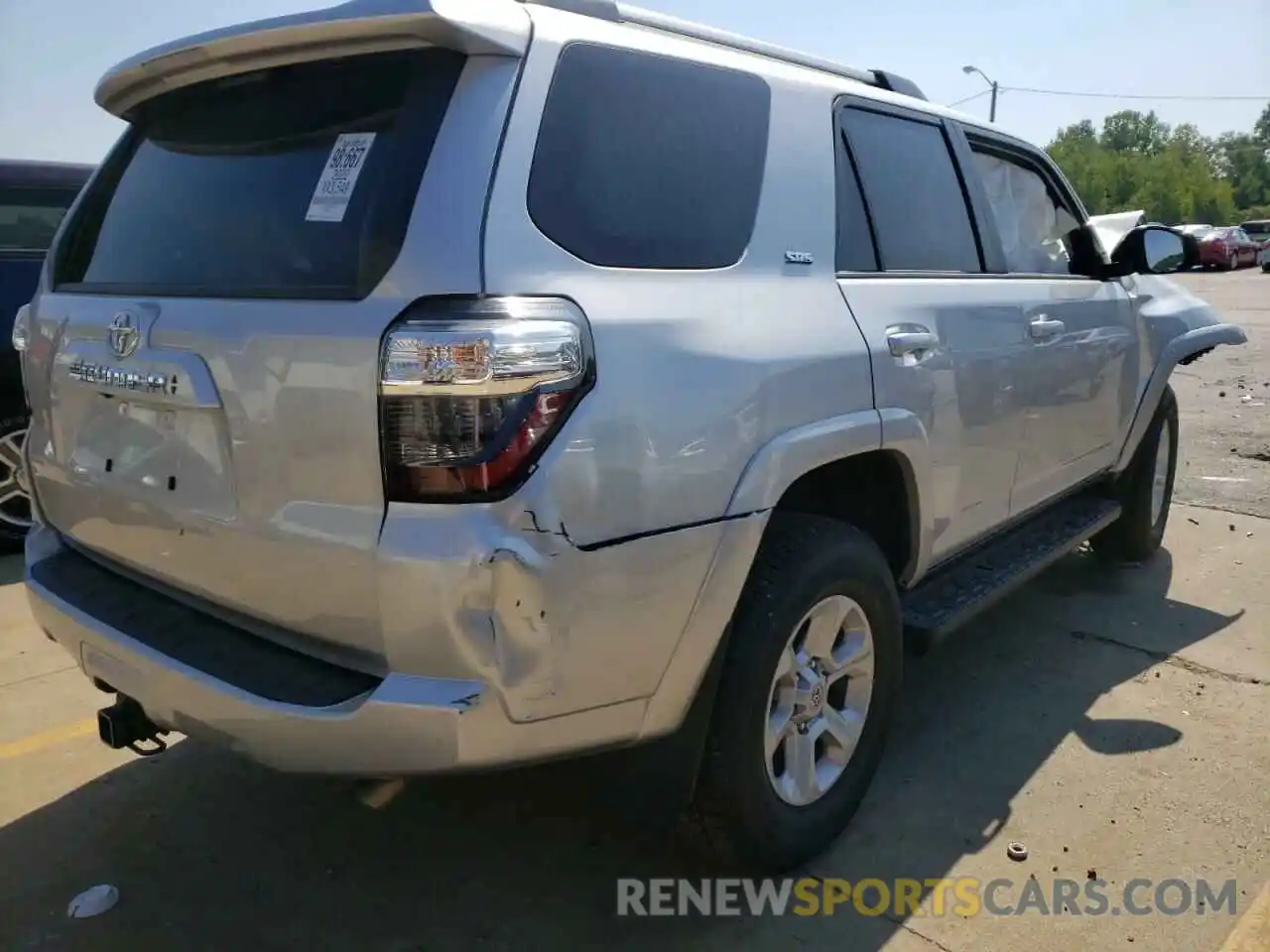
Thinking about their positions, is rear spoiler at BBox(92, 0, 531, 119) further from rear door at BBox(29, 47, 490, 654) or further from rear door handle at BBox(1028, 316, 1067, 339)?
rear door handle at BBox(1028, 316, 1067, 339)

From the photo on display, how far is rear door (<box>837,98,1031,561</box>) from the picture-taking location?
282cm

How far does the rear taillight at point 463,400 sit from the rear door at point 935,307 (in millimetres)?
1165

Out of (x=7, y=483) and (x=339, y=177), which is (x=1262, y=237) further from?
(x=339, y=177)

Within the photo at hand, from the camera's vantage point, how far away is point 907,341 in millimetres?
2820

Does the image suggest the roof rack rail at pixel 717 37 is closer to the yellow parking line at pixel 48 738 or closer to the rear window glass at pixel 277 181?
the rear window glass at pixel 277 181

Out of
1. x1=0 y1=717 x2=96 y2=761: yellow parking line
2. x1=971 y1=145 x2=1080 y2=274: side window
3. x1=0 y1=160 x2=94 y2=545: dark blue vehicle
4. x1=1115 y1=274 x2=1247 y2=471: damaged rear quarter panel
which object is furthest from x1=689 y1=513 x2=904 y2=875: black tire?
x1=0 y1=160 x2=94 y2=545: dark blue vehicle

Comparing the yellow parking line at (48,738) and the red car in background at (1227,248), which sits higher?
the red car in background at (1227,248)

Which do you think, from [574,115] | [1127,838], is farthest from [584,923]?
[574,115]

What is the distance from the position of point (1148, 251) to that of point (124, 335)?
3.93 meters

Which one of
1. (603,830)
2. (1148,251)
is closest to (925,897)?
(603,830)

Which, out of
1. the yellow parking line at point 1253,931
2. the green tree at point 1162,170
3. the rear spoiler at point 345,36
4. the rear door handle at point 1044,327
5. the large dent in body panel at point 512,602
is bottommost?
the yellow parking line at point 1253,931

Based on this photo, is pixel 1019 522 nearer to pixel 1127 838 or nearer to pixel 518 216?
pixel 1127 838

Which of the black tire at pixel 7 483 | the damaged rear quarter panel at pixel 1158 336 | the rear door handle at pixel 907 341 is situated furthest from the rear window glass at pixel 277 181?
the damaged rear quarter panel at pixel 1158 336

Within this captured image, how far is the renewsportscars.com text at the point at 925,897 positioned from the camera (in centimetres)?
256
